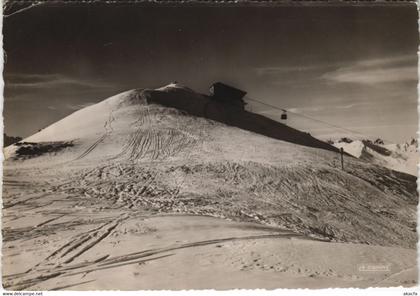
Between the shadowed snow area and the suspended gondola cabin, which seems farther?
the suspended gondola cabin

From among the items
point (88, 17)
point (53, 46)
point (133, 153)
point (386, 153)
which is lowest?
point (386, 153)

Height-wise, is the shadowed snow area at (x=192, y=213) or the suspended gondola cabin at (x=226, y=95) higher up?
the suspended gondola cabin at (x=226, y=95)

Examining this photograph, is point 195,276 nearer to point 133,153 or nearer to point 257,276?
point 257,276

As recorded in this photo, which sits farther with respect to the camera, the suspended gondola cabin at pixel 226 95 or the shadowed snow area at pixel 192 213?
the suspended gondola cabin at pixel 226 95

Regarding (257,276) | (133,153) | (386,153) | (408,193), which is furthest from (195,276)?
(386,153)
